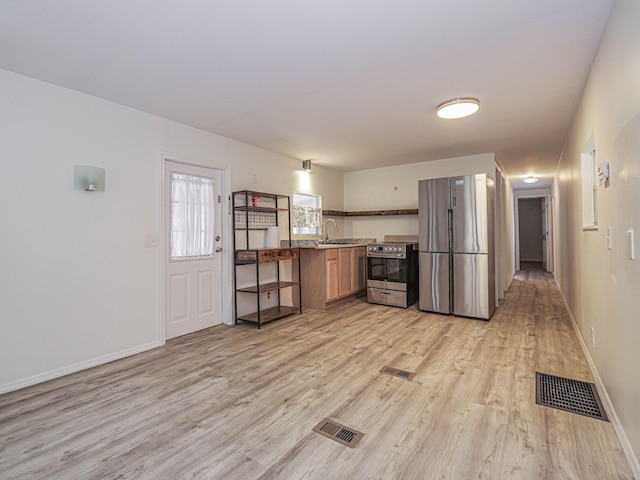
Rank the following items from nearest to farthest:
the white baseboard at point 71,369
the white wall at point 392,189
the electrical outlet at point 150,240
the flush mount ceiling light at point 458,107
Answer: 1. the white baseboard at point 71,369
2. the flush mount ceiling light at point 458,107
3. the electrical outlet at point 150,240
4. the white wall at point 392,189

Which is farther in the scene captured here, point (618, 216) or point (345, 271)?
point (345, 271)

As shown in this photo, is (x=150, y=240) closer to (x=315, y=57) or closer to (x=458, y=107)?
(x=315, y=57)

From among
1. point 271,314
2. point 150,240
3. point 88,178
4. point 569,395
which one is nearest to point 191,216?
point 150,240

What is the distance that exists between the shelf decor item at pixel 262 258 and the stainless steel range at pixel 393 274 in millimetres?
1237

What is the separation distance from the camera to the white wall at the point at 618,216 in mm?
1484

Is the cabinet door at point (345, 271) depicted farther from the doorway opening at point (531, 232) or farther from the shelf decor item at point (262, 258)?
the doorway opening at point (531, 232)

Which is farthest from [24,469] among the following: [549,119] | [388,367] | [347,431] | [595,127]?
[549,119]

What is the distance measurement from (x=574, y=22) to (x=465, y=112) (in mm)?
1215

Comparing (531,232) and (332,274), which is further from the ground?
(531,232)

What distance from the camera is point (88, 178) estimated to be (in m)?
2.79

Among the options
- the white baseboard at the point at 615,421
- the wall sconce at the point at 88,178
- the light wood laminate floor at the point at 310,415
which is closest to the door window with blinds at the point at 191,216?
the wall sconce at the point at 88,178

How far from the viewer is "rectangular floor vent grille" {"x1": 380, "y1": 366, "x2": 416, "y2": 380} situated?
8.42ft

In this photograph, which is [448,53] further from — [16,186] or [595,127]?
[16,186]

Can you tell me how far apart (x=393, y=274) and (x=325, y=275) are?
107 centimetres
